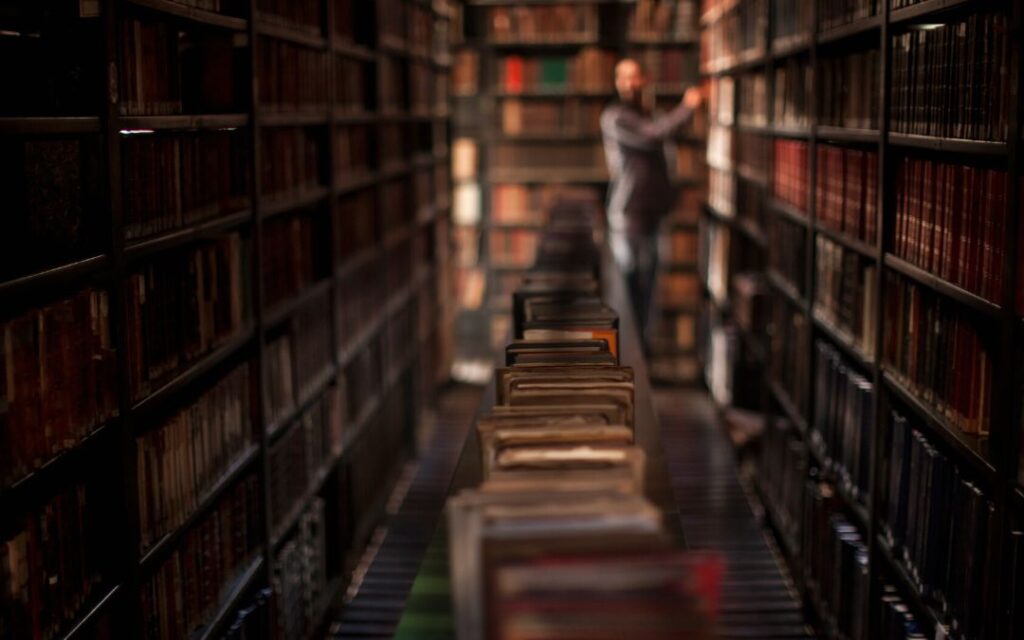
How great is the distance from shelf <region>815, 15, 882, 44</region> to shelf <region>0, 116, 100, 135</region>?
191cm

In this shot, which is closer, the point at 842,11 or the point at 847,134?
the point at 847,134

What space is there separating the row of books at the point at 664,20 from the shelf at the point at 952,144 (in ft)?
15.9

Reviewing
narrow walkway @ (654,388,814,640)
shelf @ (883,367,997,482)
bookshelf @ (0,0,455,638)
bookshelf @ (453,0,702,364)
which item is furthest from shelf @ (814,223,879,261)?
bookshelf @ (453,0,702,364)

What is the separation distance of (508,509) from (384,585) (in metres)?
2.97

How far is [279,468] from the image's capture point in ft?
11.0

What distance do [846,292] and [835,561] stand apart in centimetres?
78

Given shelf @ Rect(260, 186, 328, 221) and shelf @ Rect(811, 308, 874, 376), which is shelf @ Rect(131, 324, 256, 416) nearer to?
shelf @ Rect(260, 186, 328, 221)

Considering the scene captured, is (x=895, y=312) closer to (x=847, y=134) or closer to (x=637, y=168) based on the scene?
(x=847, y=134)

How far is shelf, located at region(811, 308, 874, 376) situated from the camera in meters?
3.18

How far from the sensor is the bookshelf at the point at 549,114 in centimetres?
752

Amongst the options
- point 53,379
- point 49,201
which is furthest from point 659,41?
point 53,379

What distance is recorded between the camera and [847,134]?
131 inches

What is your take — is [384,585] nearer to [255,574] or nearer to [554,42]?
[255,574]

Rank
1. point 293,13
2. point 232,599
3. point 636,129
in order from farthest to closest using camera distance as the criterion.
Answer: point 636,129
point 293,13
point 232,599
